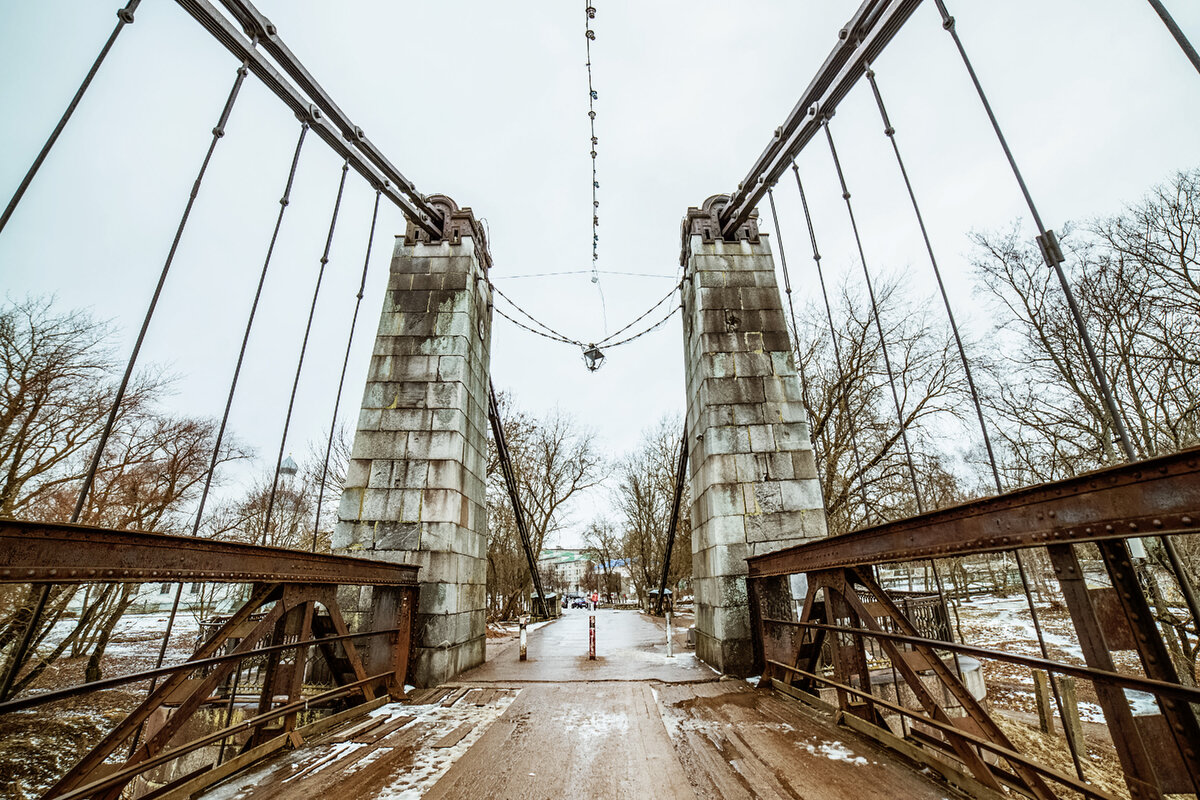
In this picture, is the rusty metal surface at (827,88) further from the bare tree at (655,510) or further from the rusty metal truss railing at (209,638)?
the bare tree at (655,510)

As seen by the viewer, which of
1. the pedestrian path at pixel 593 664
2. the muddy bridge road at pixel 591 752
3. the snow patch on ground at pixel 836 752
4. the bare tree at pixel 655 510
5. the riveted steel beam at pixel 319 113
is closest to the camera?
the muddy bridge road at pixel 591 752

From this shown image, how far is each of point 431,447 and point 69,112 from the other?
14.5 ft

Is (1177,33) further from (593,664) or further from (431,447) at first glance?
(593,664)

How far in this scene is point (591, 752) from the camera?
3340 millimetres

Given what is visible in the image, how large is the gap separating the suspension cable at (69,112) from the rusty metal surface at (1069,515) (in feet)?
16.6

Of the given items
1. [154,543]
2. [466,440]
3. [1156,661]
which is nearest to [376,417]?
[466,440]

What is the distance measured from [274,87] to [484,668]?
7561 millimetres

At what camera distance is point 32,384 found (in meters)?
8.02

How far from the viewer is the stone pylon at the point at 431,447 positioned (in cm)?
617

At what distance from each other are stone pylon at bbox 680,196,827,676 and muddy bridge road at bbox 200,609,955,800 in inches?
50.8

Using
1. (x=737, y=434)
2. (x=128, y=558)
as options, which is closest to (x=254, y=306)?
(x=128, y=558)

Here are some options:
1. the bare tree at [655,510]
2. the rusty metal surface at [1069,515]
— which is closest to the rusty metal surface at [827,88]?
the rusty metal surface at [1069,515]

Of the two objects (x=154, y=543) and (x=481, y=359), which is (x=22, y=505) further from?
(x=154, y=543)

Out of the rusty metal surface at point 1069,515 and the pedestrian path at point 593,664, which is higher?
the rusty metal surface at point 1069,515
